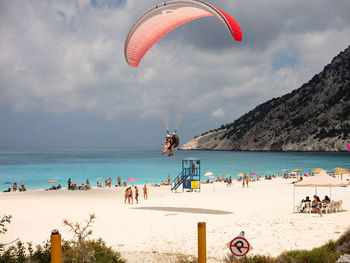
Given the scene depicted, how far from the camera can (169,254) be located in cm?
887

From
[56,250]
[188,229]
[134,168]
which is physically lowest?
[134,168]

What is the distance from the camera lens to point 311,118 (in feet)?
415

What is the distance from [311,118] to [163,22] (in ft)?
412

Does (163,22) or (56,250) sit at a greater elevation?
(163,22)

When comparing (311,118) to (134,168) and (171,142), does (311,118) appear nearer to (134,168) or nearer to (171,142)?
(134,168)

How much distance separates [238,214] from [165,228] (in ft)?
14.6

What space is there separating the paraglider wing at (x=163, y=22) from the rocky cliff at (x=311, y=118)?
115 metres

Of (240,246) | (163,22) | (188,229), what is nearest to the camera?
(240,246)

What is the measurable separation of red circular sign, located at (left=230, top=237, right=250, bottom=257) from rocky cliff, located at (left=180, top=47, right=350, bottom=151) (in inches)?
4729

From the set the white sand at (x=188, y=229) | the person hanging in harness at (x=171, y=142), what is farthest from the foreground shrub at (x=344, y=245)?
the person hanging in harness at (x=171, y=142)

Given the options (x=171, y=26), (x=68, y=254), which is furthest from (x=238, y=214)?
(x=68, y=254)

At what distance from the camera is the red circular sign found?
5523 mm

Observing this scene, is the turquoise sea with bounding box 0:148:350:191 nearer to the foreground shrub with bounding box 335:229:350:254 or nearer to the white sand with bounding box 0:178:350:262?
the white sand with bounding box 0:178:350:262

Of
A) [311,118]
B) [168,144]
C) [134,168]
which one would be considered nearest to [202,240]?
[168,144]
